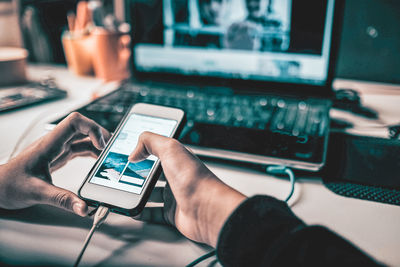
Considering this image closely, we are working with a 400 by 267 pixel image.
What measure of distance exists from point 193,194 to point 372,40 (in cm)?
69

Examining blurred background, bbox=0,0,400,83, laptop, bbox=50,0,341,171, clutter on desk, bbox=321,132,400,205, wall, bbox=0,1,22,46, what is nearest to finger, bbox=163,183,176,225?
laptop, bbox=50,0,341,171

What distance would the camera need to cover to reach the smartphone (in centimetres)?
32

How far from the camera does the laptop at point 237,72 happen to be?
17.8 inches

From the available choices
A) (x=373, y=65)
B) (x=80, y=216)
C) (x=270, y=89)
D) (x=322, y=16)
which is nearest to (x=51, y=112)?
(x=80, y=216)

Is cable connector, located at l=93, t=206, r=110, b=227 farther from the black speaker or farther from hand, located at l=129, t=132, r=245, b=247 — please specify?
the black speaker

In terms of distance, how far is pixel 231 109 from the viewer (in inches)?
21.2

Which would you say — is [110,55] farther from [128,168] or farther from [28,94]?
[128,168]

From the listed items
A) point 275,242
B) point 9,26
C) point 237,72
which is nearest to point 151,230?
point 275,242

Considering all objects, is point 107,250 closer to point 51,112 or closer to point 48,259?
point 48,259

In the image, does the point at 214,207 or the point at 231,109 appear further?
the point at 231,109

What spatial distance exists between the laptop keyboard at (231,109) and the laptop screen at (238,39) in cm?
6

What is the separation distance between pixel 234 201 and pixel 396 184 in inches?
9.9

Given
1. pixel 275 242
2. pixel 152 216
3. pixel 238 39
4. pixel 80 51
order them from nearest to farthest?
pixel 275 242, pixel 152 216, pixel 238 39, pixel 80 51

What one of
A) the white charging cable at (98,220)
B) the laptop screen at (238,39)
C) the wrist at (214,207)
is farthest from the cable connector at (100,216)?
the laptop screen at (238,39)
